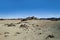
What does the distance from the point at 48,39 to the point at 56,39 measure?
3.28ft

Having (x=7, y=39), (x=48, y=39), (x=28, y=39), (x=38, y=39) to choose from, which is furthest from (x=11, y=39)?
(x=48, y=39)

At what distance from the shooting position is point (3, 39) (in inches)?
776

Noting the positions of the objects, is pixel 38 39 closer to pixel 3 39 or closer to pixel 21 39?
pixel 21 39

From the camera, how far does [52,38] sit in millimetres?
19078

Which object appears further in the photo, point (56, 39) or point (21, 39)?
point (21, 39)

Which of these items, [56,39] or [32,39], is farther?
[32,39]

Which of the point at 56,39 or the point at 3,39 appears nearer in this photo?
the point at 56,39

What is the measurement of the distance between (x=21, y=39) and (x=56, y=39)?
431cm

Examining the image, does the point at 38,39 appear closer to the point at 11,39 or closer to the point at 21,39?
the point at 21,39

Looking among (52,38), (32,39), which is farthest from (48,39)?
(32,39)

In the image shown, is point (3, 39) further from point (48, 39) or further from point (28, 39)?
point (48, 39)

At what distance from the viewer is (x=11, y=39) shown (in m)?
19.7

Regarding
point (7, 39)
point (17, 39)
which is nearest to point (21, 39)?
point (17, 39)

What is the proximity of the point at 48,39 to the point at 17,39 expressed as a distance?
3.88 metres
